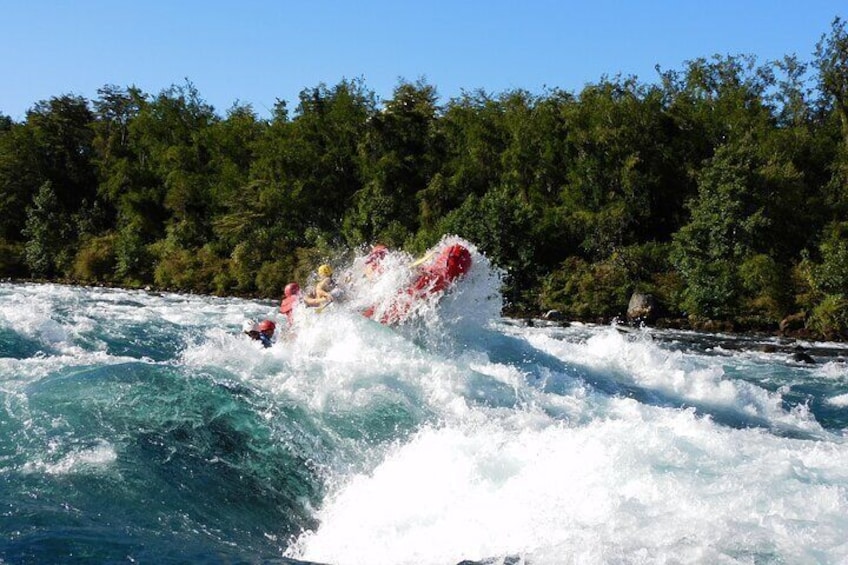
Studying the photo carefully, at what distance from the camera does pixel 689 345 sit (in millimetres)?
20531

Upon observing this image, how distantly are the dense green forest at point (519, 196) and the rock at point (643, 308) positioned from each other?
0.78m

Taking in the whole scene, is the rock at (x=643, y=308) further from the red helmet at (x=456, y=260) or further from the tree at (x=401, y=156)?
the red helmet at (x=456, y=260)

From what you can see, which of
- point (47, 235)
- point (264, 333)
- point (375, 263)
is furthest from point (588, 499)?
point (47, 235)

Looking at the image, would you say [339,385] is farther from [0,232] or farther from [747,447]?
[0,232]

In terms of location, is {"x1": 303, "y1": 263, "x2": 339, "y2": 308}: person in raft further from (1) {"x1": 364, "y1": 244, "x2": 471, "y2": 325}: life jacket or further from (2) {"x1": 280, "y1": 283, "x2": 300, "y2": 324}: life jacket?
(1) {"x1": 364, "y1": 244, "x2": 471, "y2": 325}: life jacket

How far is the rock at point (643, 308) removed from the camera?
2645 centimetres

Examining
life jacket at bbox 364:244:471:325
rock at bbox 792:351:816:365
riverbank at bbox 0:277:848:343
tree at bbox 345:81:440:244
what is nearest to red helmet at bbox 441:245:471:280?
life jacket at bbox 364:244:471:325

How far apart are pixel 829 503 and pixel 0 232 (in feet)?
171

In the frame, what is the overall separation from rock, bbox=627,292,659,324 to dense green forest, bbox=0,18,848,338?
2.56 feet

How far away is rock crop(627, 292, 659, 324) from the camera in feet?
86.8

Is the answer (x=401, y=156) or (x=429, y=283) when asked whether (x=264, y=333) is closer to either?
(x=429, y=283)

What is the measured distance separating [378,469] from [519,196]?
2770cm

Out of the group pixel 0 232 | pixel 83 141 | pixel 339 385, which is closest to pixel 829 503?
pixel 339 385

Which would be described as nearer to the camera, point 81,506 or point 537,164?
point 81,506
